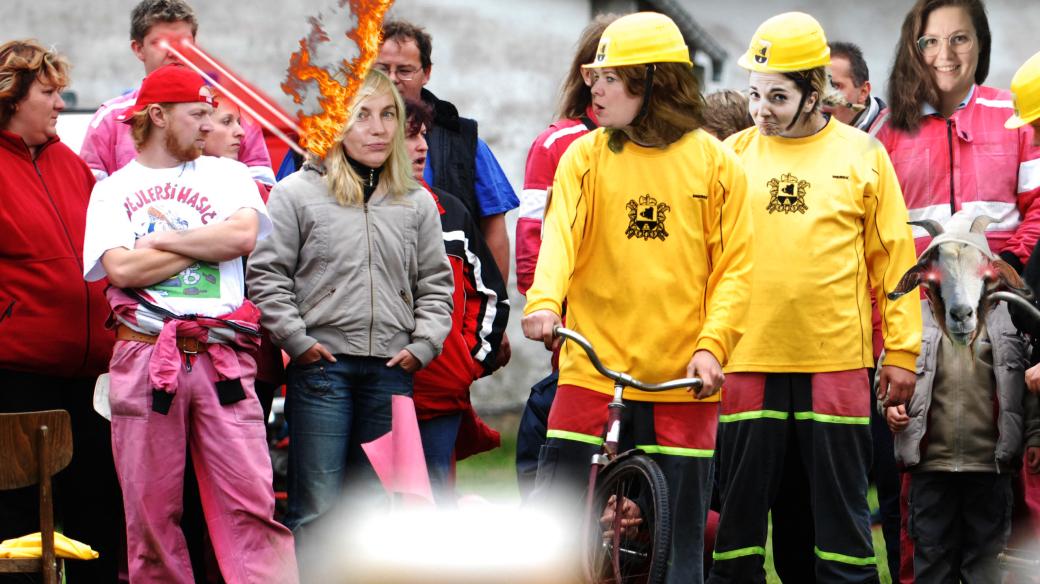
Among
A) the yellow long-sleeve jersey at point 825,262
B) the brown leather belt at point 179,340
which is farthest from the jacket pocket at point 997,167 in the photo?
the brown leather belt at point 179,340

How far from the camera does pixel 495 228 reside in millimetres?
8102

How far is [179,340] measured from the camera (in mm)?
6422

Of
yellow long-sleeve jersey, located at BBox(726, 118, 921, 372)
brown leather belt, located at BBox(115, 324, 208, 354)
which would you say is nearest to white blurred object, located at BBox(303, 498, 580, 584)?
brown leather belt, located at BBox(115, 324, 208, 354)

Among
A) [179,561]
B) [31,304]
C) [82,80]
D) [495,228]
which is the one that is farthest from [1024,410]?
[82,80]

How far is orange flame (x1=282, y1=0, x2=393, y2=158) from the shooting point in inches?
275

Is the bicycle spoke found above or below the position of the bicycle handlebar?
below

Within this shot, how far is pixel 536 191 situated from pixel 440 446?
1332mm

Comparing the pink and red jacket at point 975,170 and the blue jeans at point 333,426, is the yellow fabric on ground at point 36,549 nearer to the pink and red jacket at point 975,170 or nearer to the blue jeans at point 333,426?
the blue jeans at point 333,426

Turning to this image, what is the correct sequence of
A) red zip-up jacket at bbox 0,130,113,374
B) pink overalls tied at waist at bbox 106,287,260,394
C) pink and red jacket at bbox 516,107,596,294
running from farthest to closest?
pink and red jacket at bbox 516,107,596,294
red zip-up jacket at bbox 0,130,113,374
pink overalls tied at waist at bbox 106,287,260,394

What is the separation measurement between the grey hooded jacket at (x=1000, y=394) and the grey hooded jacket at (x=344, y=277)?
6.68 feet

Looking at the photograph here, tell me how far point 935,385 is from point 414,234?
7.73ft

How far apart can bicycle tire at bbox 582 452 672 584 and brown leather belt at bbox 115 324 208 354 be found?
5.67 feet

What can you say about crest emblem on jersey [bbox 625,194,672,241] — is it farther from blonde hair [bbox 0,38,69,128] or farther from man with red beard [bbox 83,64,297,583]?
blonde hair [bbox 0,38,69,128]

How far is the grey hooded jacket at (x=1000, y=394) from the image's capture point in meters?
6.97
